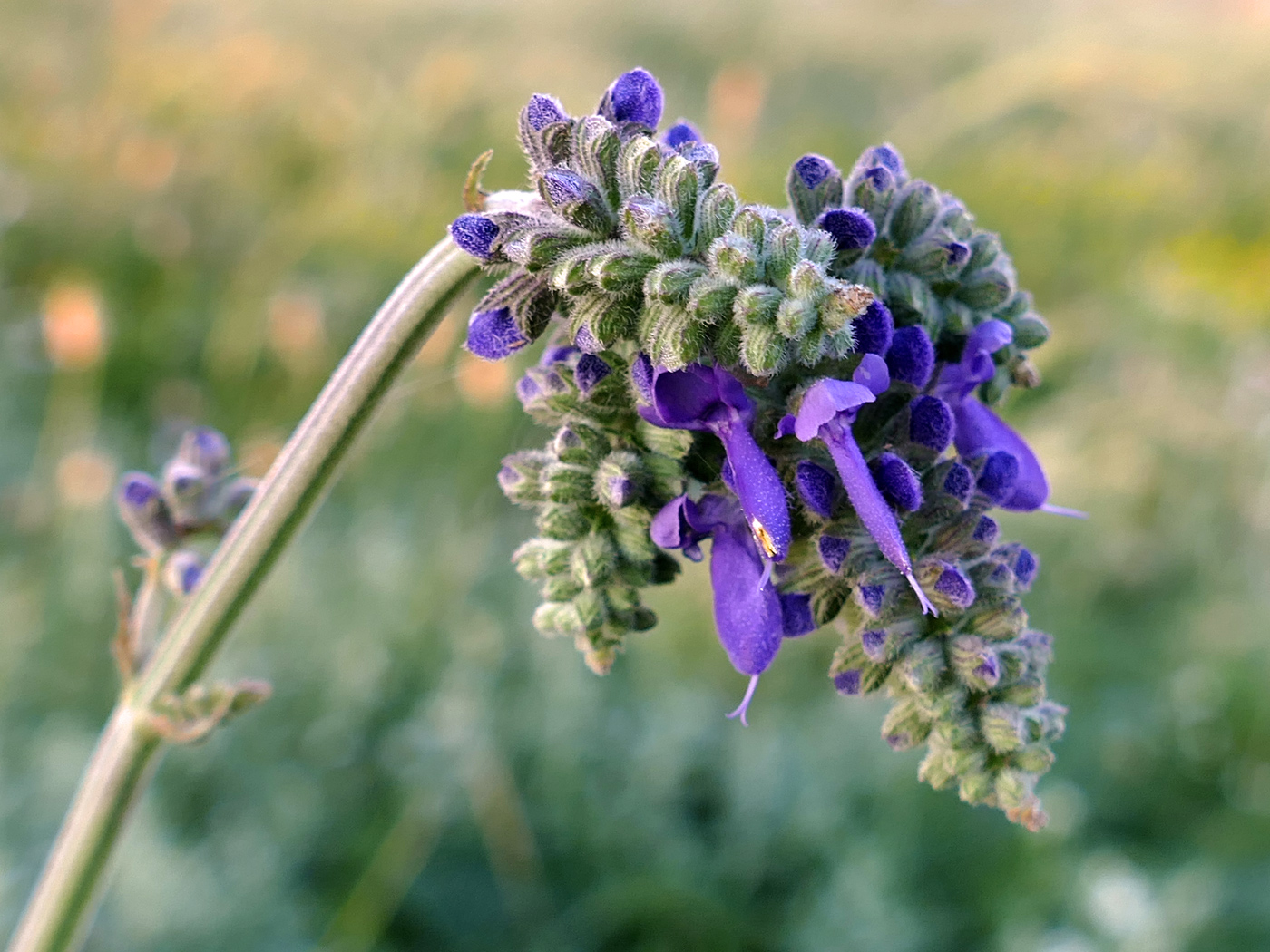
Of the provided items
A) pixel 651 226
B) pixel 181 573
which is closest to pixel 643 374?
pixel 651 226

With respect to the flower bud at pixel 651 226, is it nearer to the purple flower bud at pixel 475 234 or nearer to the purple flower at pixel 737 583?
the purple flower bud at pixel 475 234

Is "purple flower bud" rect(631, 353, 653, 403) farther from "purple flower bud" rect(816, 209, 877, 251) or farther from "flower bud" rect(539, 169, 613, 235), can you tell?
"purple flower bud" rect(816, 209, 877, 251)

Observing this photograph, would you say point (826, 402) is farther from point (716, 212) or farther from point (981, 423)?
point (981, 423)

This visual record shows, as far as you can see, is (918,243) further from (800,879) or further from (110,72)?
(110,72)

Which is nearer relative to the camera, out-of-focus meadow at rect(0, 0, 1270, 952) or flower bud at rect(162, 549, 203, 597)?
flower bud at rect(162, 549, 203, 597)

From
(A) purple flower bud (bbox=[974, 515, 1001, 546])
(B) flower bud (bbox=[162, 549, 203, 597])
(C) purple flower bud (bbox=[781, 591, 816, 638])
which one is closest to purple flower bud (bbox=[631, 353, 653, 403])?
(C) purple flower bud (bbox=[781, 591, 816, 638])

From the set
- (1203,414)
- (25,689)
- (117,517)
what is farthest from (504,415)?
(1203,414)
